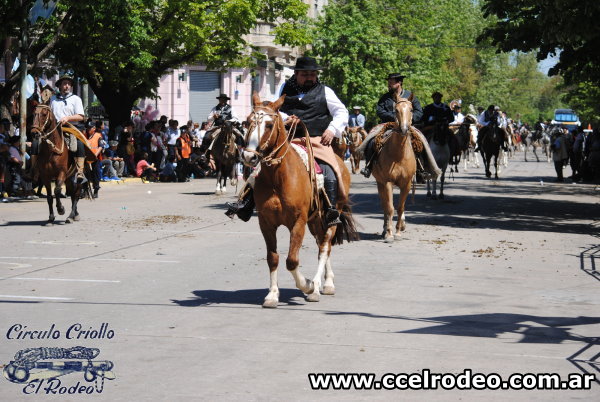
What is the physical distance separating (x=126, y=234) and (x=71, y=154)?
2.85 metres

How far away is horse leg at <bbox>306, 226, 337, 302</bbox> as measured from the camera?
35.9ft

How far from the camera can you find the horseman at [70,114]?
19844 millimetres

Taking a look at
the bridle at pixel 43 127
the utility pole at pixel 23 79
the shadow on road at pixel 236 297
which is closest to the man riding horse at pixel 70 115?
the bridle at pixel 43 127

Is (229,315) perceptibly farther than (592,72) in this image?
No

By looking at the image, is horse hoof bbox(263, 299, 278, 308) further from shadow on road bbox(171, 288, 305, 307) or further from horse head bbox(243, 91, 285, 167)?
horse head bbox(243, 91, 285, 167)

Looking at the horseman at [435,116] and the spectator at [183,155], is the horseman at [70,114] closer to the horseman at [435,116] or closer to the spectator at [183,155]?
the horseman at [435,116]

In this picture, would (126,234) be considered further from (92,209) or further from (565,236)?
(565,236)

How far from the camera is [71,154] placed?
20062mm

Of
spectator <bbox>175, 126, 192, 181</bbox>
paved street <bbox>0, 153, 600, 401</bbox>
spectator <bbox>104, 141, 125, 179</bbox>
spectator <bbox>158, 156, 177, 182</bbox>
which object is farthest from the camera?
spectator <bbox>175, 126, 192, 181</bbox>

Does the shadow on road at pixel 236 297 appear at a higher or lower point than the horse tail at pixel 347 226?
lower

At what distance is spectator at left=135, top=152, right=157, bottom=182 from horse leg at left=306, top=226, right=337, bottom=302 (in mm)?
24570

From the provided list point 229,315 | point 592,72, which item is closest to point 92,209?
point 592,72

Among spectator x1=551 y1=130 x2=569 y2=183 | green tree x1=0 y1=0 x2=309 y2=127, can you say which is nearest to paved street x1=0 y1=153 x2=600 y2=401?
green tree x1=0 y1=0 x2=309 y2=127

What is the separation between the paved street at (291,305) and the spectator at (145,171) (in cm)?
1472
